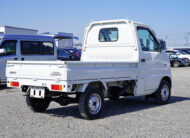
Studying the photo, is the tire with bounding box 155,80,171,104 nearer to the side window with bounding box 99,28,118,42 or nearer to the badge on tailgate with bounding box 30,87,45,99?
the side window with bounding box 99,28,118,42

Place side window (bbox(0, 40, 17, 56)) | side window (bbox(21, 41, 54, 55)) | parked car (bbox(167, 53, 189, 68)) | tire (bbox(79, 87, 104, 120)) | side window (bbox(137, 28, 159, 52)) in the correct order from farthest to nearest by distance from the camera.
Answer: parked car (bbox(167, 53, 189, 68)), side window (bbox(21, 41, 54, 55)), side window (bbox(0, 40, 17, 56)), side window (bbox(137, 28, 159, 52)), tire (bbox(79, 87, 104, 120))

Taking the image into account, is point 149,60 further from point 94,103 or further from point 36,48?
point 36,48

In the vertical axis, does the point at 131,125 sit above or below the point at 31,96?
below

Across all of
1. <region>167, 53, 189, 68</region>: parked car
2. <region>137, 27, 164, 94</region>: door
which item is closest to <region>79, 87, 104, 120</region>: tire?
<region>137, 27, 164, 94</region>: door

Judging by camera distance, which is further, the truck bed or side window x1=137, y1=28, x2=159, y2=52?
side window x1=137, y1=28, x2=159, y2=52

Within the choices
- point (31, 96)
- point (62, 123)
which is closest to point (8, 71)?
point (31, 96)

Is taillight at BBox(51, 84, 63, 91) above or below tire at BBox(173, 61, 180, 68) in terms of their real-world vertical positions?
below

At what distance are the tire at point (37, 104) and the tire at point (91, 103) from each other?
133 centimetres

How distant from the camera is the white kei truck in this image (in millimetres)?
6781

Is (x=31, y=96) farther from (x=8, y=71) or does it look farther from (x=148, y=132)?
(x=148, y=132)

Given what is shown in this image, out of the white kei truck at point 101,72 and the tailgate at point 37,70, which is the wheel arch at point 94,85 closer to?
the white kei truck at point 101,72

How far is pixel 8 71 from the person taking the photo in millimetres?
7629

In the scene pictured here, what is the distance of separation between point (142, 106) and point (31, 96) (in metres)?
3.32

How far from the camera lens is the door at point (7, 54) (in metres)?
12.3
